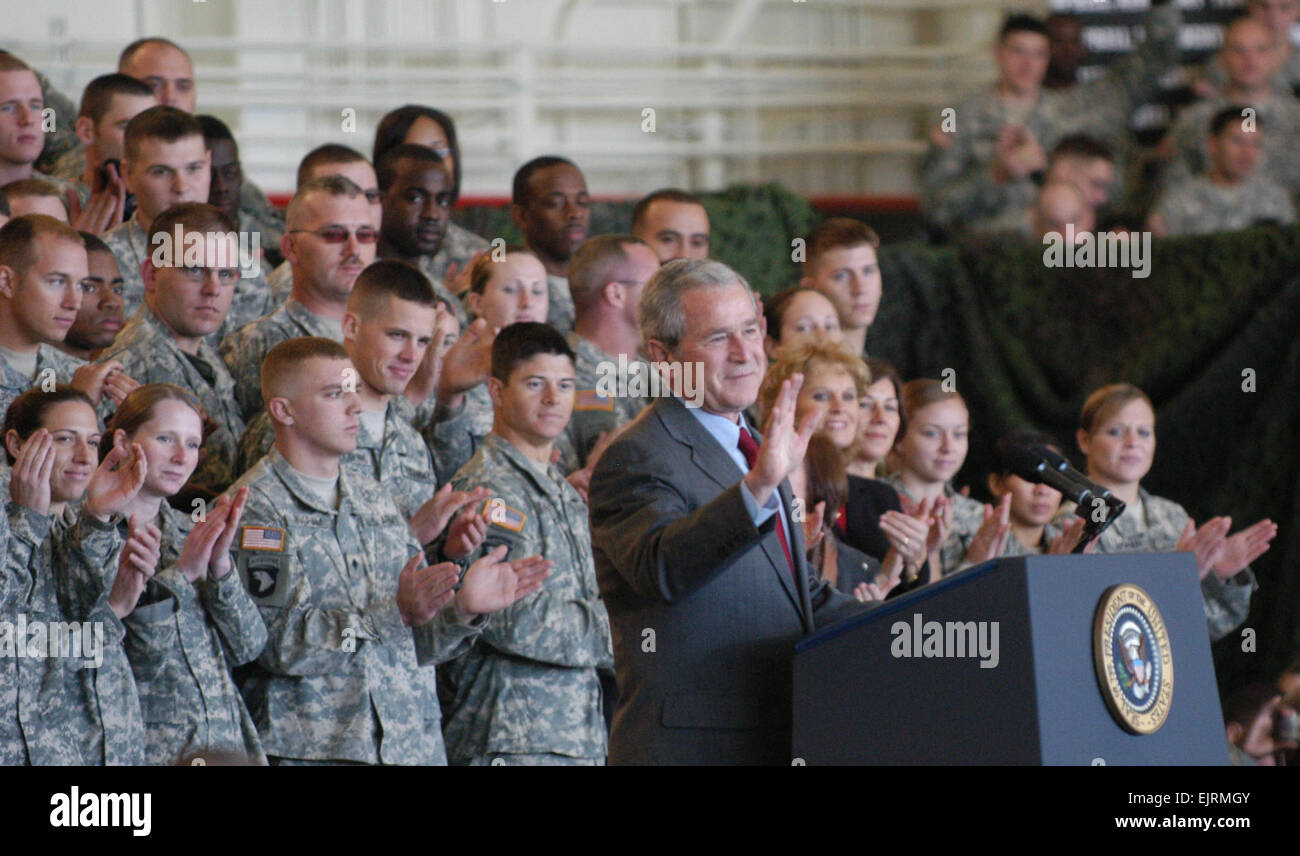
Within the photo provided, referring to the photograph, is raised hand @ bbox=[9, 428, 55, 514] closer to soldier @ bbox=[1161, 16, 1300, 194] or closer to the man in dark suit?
the man in dark suit

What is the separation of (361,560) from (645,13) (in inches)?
202

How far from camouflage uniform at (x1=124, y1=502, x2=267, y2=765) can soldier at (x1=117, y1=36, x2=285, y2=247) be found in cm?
229

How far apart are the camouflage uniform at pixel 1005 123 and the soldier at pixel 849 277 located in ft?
5.61

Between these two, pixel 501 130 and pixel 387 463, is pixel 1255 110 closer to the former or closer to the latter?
pixel 501 130

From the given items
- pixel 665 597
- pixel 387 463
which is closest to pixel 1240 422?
pixel 387 463

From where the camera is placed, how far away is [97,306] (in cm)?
454

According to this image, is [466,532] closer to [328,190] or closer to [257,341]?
[257,341]

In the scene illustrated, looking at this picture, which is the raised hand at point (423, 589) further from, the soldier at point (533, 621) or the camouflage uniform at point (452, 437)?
the camouflage uniform at point (452, 437)

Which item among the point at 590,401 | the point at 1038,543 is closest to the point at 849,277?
the point at 1038,543

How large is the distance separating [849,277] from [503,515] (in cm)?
195

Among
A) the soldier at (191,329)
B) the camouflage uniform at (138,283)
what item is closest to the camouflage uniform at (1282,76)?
the camouflage uniform at (138,283)

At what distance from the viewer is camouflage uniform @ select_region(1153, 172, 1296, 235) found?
23.7ft

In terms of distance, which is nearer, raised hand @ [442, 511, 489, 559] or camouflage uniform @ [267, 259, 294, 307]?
raised hand @ [442, 511, 489, 559]

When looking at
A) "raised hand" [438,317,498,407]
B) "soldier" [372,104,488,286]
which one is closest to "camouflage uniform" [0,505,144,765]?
"raised hand" [438,317,498,407]
